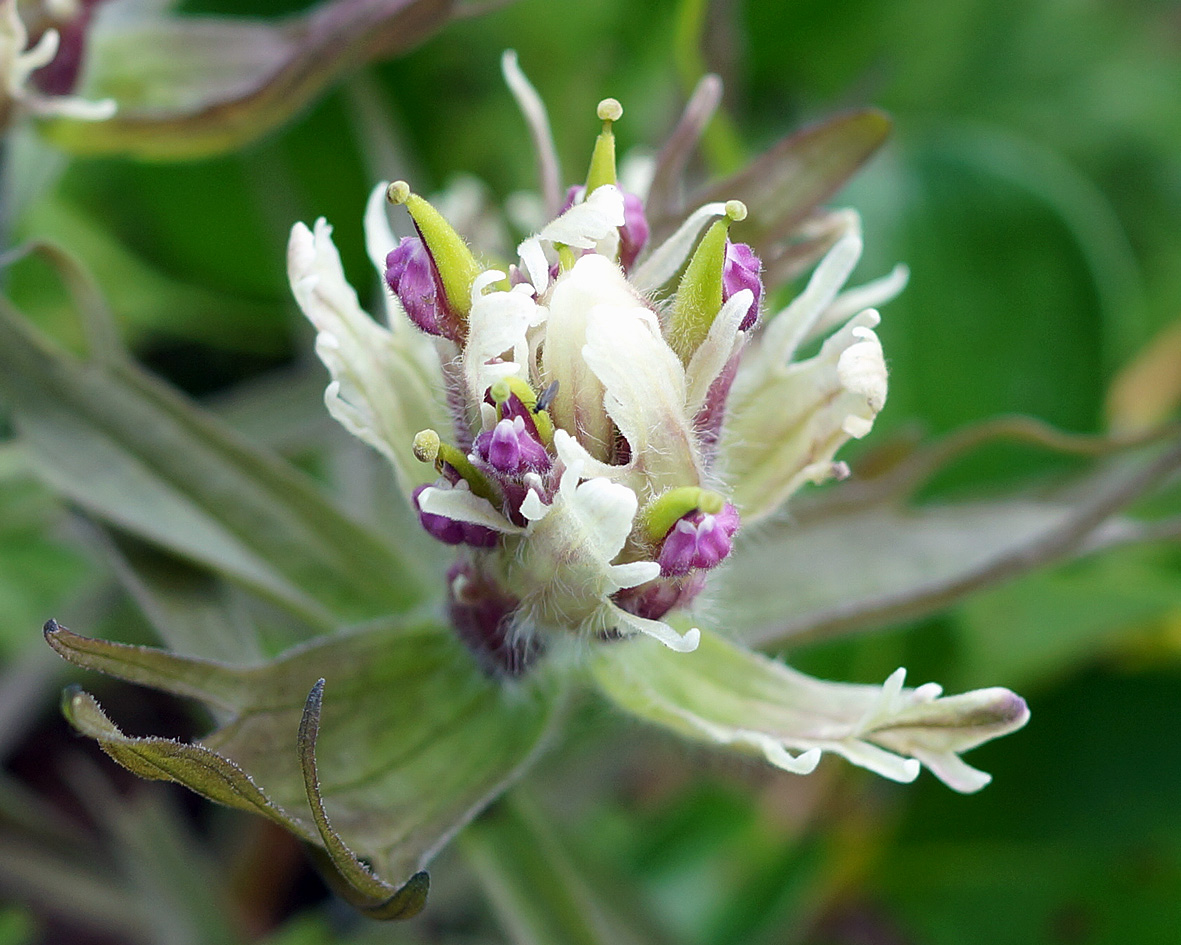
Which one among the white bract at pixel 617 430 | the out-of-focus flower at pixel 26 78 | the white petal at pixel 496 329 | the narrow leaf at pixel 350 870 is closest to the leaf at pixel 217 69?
the out-of-focus flower at pixel 26 78

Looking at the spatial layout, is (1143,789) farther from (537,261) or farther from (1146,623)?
(537,261)

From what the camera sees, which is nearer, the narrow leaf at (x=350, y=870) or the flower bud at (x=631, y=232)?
the narrow leaf at (x=350, y=870)

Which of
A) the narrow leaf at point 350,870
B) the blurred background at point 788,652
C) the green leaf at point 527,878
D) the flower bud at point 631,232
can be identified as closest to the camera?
the narrow leaf at point 350,870

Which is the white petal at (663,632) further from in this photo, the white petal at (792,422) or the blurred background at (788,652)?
the blurred background at (788,652)

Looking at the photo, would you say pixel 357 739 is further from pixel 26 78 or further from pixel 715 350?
pixel 26 78

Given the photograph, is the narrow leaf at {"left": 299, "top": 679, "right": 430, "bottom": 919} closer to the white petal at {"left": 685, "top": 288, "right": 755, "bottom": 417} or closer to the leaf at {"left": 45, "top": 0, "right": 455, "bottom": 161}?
the white petal at {"left": 685, "top": 288, "right": 755, "bottom": 417}

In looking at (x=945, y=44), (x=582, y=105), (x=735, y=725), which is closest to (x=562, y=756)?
(x=735, y=725)

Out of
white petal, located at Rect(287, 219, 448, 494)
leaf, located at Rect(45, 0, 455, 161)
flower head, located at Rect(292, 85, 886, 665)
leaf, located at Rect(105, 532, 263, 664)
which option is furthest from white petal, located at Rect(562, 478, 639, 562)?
leaf, located at Rect(45, 0, 455, 161)
